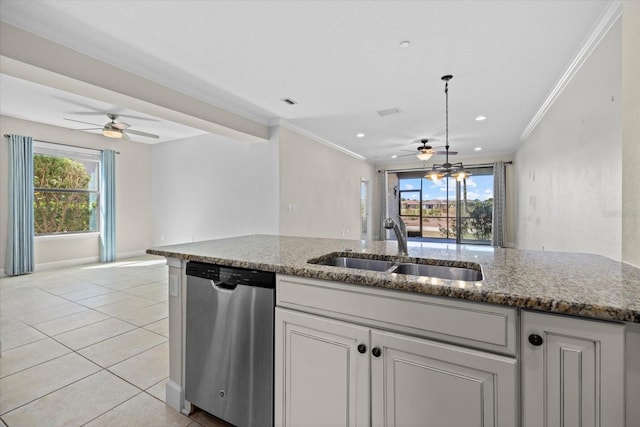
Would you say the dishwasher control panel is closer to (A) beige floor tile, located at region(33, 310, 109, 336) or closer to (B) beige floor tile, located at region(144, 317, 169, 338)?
(B) beige floor tile, located at region(144, 317, 169, 338)

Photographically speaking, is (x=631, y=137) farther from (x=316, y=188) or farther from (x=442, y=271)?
(x=316, y=188)

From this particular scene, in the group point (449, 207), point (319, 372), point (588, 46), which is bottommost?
point (319, 372)

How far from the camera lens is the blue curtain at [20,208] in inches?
188

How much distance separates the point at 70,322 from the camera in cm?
294

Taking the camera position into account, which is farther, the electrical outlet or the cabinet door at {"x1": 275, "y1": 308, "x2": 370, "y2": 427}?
the electrical outlet

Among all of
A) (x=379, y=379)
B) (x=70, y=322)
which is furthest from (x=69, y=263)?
(x=379, y=379)

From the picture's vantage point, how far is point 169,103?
3.40 metres

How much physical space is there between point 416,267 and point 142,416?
1.79m

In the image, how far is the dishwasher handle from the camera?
1491mm

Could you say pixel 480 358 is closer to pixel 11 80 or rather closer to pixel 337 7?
pixel 337 7

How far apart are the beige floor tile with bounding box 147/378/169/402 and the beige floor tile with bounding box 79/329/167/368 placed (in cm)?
54

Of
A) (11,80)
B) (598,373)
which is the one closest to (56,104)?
(11,80)

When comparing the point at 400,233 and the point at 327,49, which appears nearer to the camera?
the point at 400,233

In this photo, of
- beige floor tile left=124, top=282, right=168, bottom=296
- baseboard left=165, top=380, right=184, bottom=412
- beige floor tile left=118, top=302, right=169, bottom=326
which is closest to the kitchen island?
baseboard left=165, top=380, right=184, bottom=412
